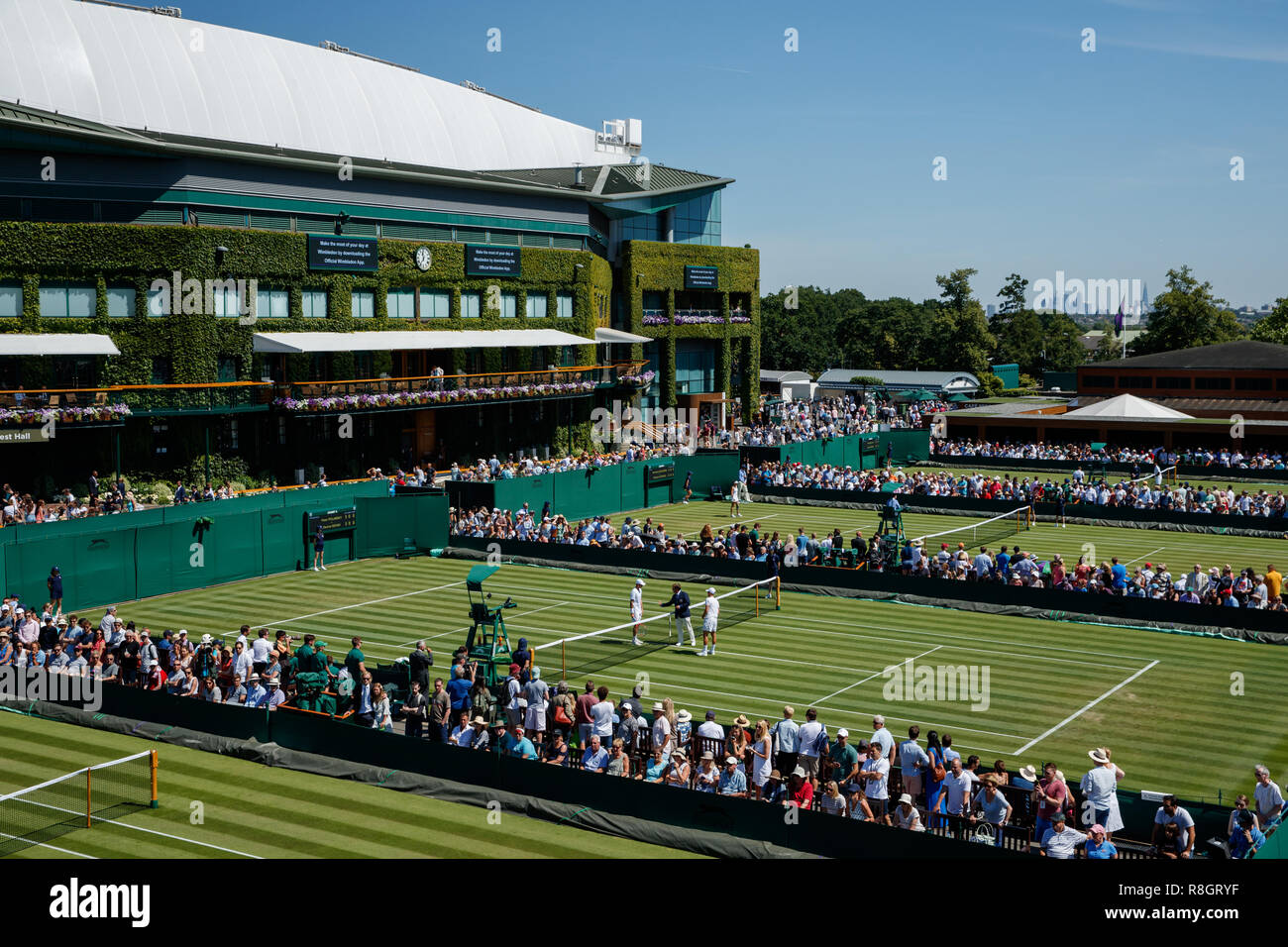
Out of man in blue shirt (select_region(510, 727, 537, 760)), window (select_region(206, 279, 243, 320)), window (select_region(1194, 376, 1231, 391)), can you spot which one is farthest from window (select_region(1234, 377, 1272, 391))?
man in blue shirt (select_region(510, 727, 537, 760))

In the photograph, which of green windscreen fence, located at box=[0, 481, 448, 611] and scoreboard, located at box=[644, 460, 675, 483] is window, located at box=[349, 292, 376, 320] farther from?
green windscreen fence, located at box=[0, 481, 448, 611]

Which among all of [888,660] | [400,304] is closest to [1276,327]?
[400,304]

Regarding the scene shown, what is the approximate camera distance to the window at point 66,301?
48156mm

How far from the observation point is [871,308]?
14775 cm

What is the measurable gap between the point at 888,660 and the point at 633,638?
601cm

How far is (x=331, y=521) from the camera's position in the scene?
41.6 m

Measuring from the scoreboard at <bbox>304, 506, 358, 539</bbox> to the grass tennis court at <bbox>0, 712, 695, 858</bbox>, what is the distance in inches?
762

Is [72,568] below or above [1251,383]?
below

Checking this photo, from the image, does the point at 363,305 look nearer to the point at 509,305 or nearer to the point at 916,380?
the point at 509,305

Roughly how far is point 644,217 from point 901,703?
60077 millimetres

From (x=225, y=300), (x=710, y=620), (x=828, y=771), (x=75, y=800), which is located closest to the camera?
(x=828, y=771)

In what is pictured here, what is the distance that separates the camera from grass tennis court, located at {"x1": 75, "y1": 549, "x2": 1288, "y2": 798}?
2277 cm
